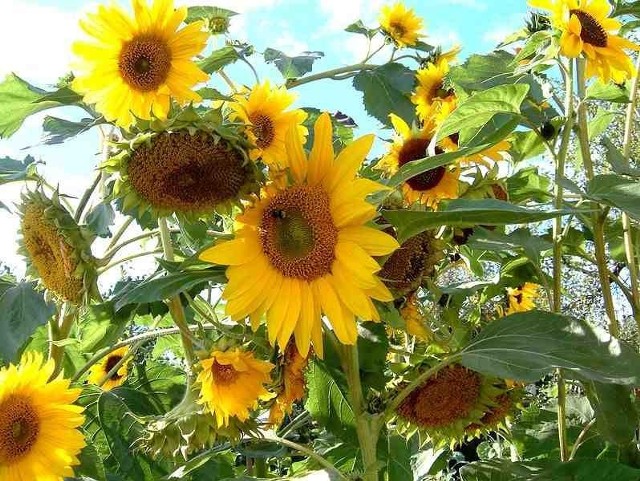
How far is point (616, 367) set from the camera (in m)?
0.85

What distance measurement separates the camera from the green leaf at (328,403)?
3.52ft

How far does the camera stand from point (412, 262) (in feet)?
3.11

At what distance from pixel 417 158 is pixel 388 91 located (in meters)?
0.54

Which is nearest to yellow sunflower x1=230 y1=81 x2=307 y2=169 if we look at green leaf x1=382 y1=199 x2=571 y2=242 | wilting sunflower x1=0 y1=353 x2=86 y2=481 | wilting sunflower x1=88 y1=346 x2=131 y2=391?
green leaf x1=382 y1=199 x2=571 y2=242

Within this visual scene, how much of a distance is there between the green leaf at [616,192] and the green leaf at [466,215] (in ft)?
0.60

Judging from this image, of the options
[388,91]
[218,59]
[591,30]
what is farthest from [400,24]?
[591,30]

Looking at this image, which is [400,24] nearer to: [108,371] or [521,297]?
[521,297]

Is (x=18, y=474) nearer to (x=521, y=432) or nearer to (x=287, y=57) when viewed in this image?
(x=521, y=432)

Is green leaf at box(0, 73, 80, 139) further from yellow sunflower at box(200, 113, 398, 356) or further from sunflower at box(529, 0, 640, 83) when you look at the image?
sunflower at box(529, 0, 640, 83)

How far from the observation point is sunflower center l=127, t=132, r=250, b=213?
89cm

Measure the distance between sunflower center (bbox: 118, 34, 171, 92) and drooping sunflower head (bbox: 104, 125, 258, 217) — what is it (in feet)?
0.69

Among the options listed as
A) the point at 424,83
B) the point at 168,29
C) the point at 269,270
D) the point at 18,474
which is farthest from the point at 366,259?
the point at 424,83

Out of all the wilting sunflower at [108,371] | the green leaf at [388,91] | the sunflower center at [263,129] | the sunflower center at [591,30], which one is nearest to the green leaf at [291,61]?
the green leaf at [388,91]

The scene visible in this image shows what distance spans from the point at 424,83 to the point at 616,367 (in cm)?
94
